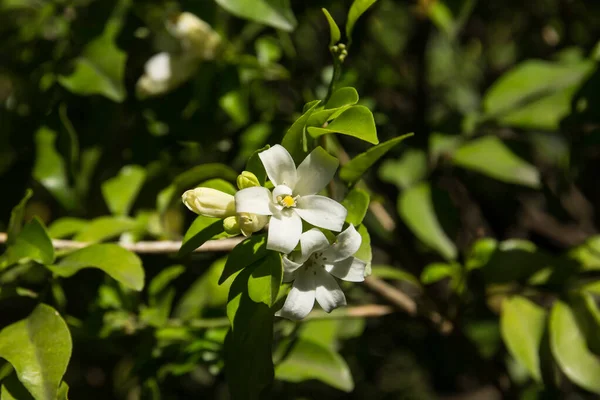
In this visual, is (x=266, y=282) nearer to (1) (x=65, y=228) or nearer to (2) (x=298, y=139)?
(2) (x=298, y=139)

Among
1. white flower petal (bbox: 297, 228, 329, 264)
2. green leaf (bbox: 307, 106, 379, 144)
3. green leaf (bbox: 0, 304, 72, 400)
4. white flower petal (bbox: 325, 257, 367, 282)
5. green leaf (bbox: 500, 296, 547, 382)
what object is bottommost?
green leaf (bbox: 500, 296, 547, 382)

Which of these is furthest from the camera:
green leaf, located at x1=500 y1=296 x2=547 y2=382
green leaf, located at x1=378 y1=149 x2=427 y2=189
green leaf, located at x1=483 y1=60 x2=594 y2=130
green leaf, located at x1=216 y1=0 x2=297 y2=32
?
green leaf, located at x1=378 y1=149 x2=427 y2=189

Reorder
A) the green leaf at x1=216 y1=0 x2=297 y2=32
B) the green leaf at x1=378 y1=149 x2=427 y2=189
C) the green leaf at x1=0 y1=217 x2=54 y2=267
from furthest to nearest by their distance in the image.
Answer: the green leaf at x1=378 y1=149 x2=427 y2=189 < the green leaf at x1=216 y1=0 x2=297 y2=32 < the green leaf at x1=0 y1=217 x2=54 y2=267

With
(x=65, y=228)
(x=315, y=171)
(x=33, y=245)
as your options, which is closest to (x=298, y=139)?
(x=315, y=171)

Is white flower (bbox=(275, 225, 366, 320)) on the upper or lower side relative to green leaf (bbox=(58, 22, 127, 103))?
upper

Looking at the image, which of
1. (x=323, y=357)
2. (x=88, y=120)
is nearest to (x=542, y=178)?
(x=323, y=357)

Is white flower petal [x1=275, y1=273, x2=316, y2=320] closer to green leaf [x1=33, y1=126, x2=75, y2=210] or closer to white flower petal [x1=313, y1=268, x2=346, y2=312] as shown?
white flower petal [x1=313, y1=268, x2=346, y2=312]

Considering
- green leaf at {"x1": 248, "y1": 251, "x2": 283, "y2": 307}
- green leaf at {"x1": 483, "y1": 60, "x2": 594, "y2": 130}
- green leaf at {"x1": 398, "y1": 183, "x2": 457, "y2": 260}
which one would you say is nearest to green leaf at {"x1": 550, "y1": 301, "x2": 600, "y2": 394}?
green leaf at {"x1": 398, "y1": 183, "x2": 457, "y2": 260}

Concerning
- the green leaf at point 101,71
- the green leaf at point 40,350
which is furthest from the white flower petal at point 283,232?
the green leaf at point 101,71
